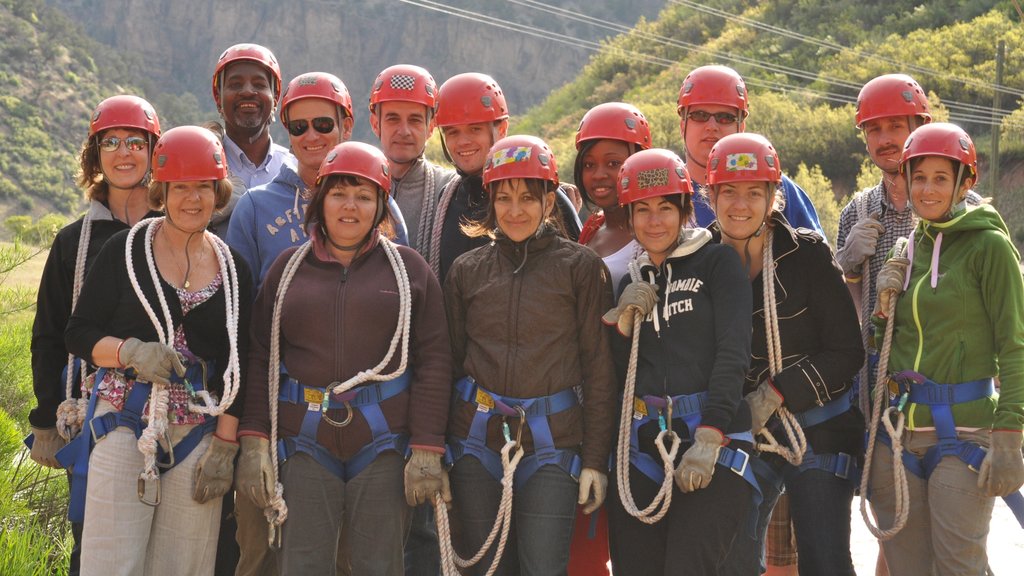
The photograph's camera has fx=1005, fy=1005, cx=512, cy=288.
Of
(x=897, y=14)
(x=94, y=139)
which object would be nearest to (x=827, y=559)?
(x=94, y=139)

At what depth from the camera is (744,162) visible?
465 centimetres

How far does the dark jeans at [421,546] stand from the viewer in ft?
17.9

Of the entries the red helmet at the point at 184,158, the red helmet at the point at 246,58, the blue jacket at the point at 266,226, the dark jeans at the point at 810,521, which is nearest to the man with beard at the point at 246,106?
the red helmet at the point at 246,58

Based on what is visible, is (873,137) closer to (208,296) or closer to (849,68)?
(208,296)

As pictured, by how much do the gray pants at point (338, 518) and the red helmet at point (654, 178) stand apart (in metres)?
1.66

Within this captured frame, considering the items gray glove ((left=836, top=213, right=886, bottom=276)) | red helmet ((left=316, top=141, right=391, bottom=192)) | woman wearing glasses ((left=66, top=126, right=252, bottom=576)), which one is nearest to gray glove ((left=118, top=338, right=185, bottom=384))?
woman wearing glasses ((left=66, top=126, right=252, bottom=576))

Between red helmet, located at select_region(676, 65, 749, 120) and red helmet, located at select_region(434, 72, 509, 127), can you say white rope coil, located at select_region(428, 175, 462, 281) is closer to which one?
red helmet, located at select_region(434, 72, 509, 127)

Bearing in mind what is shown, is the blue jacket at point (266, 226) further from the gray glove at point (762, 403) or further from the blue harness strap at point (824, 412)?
the blue harness strap at point (824, 412)

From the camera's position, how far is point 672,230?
470cm

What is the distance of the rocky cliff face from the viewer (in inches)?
3514

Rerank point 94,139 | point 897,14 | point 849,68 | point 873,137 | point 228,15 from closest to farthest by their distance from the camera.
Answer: point 94,139, point 873,137, point 849,68, point 897,14, point 228,15

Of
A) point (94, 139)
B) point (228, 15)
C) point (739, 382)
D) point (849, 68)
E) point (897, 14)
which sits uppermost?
point (228, 15)

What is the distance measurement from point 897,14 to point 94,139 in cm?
4373

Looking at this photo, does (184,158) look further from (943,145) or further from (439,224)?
Result: (943,145)
